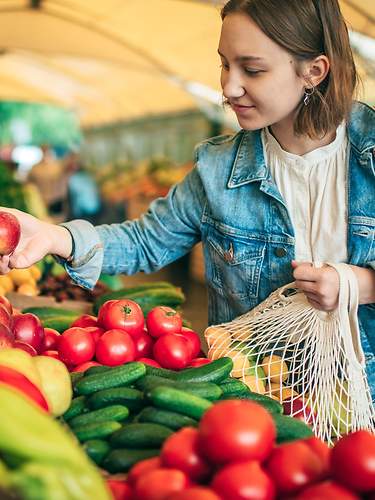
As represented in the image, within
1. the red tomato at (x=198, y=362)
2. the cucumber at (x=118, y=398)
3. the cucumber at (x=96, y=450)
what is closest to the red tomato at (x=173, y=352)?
the red tomato at (x=198, y=362)

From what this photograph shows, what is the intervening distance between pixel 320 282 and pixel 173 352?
0.53 meters

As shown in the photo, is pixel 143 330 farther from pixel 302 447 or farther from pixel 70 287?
pixel 70 287

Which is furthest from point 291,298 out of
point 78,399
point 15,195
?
point 15,195

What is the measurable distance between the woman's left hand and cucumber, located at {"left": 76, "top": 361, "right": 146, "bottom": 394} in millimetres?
598

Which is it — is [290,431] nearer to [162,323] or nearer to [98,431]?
[98,431]

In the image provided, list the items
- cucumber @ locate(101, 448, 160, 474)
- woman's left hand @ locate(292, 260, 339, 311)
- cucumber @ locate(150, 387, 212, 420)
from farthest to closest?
woman's left hand @ locate(292, 260, 339, 311)
cucumber @ locate(150, 387, 212, 420)
cucumber @ locate(101, 448, 160, 474)

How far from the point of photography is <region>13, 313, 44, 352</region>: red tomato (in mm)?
2174

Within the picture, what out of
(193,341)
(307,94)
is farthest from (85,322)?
(307,94)

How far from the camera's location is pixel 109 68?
465 inches

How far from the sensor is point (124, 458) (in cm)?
143

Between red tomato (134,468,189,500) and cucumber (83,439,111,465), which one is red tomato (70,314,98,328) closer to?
cucumber (83,439,111,465)

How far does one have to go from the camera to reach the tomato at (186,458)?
4.12ft

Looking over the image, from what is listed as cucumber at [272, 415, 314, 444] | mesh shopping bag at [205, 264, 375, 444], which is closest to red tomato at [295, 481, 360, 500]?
cucumber at [272, 415, 314, 444]

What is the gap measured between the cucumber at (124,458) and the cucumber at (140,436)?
0.02 metres
